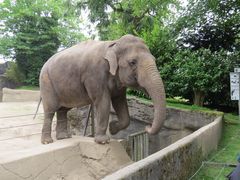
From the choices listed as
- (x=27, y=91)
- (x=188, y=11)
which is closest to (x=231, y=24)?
(x=188, y=11)

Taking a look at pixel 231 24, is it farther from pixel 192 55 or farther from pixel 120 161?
pixel 120 161

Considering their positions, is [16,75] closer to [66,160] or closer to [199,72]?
[199,72]

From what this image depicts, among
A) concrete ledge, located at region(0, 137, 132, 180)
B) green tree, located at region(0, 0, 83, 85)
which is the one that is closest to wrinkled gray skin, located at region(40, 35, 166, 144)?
concrete ledge, located at region(0, 137, 132, 180)

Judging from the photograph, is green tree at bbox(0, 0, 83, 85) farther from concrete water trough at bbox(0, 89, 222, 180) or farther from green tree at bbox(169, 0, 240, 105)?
concrete water trough at bbox(0, 89, 222, 180)

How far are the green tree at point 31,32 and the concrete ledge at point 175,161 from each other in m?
13.7

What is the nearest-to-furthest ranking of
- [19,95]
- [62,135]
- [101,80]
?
1. [101,80]
2. [62,135]
3. [19,95]

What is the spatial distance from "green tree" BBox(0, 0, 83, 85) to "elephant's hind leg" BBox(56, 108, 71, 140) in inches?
495

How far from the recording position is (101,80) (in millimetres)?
4938

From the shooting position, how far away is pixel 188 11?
12.0 metres

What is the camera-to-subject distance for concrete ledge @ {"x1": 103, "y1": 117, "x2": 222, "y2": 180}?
2933mm

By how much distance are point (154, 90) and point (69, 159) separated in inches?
71.4

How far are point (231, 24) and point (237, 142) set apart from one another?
577cm

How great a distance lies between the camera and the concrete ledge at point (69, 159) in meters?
4.60

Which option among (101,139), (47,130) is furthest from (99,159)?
(47,130)
